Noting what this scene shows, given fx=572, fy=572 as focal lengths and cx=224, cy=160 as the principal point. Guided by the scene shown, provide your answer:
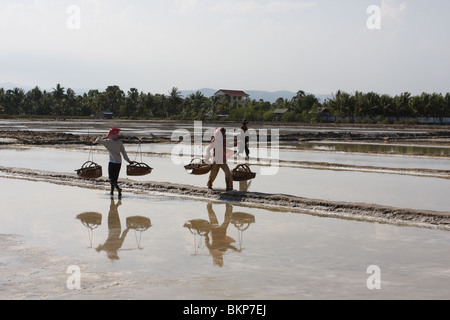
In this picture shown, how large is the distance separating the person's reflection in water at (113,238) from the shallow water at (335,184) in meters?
3.88

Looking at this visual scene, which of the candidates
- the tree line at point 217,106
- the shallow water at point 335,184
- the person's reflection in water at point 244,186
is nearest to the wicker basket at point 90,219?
the person's reflection in water at point 244,186

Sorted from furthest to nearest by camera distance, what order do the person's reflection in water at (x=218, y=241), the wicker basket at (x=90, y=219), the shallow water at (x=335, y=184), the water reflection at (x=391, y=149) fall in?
1. the water reflection at (x=391, y=149)
2. the shallow water at (x=335, y=184)
3. the wicker basket at (x=90, y=219)
4. the person's reflection in water at (x=218, y=241)

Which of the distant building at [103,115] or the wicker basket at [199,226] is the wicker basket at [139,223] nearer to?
the wicker basket at [199,226]

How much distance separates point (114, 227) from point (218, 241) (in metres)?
1.76

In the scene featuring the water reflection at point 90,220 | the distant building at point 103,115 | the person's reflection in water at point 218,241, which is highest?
the distant building at point 103,115

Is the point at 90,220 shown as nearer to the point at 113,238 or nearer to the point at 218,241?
the point at 113,238

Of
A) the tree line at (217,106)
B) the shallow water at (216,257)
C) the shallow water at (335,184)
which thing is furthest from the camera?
the tree line at (217,106)

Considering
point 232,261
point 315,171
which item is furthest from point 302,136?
point 232,261

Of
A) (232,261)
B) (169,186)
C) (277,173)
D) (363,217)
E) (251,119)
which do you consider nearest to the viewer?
(232,261)

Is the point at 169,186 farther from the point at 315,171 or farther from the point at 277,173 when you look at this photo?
the point at 315,171

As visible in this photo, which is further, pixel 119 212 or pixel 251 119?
pixel 251 119

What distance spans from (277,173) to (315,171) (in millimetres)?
1498

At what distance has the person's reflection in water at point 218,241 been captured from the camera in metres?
6.83
